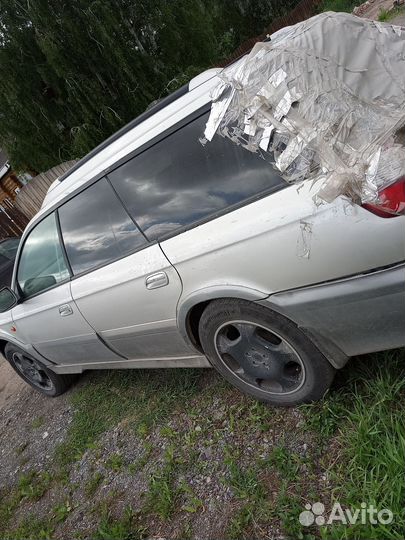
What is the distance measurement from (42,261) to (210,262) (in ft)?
5.89

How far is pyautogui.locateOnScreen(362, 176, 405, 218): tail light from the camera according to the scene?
151cm

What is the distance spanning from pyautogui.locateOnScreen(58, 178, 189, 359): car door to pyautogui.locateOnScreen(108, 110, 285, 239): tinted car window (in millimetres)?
133

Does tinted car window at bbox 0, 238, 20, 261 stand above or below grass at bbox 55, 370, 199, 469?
above

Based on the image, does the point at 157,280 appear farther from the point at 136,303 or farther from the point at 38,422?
the point at 38,422

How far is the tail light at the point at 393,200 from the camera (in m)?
1.51

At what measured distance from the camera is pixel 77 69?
12.4m

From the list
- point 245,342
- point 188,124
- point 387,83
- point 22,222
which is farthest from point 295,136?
point 22,222

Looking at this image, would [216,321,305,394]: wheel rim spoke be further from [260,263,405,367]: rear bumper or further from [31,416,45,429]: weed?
[31,416,45,429]: weed

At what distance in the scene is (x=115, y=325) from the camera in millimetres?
2781

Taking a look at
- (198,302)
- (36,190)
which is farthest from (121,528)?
(36,190)

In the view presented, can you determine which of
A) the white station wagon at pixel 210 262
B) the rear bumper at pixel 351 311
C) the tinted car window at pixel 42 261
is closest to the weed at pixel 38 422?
the white station wagon at pixel 210 262

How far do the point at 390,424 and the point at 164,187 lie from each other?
5.46ft

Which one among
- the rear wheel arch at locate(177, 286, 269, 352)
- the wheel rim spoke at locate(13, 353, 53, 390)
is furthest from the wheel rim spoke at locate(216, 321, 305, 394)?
the wheel rim spoke at locate(13, 353, 53, 390)

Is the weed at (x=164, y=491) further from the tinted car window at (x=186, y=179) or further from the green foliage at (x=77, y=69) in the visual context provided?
the green foliage at (x=77, y=69)
